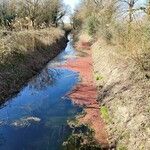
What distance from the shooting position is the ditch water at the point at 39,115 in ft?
46.6

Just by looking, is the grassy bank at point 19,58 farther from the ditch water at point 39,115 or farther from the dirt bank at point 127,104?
the dirt bank at point 127,104

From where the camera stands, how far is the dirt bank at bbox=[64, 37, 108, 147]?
607 inches

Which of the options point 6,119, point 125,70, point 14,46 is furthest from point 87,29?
point 6,119

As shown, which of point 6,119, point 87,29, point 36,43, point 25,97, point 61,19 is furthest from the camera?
point 61,19

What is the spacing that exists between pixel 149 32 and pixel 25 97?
26.2 ft

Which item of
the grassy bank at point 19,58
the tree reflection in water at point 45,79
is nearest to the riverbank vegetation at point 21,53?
the grassy bank at point 19,58

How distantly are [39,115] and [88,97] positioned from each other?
4.24 metres

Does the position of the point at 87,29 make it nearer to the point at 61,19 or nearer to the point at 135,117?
the point at 61,19

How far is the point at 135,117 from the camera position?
46.8ft

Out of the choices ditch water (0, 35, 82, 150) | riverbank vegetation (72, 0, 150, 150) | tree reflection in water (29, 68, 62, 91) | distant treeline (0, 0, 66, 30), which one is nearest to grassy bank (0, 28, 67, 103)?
tree reflection in water (29, 68, 62, 91)

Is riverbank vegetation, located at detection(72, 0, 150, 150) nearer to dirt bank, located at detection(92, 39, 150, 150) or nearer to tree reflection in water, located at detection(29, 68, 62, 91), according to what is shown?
dirt bank, located at detection(92, 39, 150, 150)

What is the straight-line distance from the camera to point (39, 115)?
17609 mm

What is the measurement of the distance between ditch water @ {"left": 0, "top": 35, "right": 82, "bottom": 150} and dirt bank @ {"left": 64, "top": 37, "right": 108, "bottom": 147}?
0.59 metres

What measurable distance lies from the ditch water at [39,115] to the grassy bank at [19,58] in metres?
0.65
